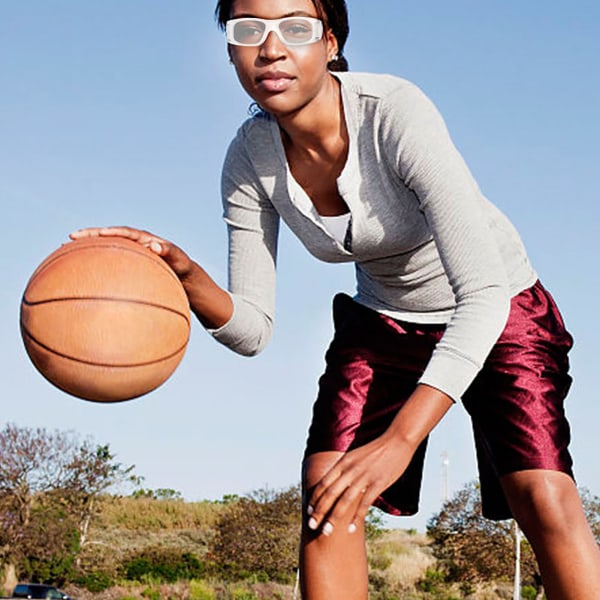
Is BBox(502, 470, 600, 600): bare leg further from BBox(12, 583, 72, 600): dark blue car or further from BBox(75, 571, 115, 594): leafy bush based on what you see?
BBox(75, 571, 115, 594): leafy bush

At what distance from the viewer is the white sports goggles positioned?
3.82m

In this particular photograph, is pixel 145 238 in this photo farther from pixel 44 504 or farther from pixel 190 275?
pixel 44 504

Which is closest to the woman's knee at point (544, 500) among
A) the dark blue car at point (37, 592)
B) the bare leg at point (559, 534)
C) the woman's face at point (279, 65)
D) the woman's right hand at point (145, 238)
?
the bare leg at point (559, 534)

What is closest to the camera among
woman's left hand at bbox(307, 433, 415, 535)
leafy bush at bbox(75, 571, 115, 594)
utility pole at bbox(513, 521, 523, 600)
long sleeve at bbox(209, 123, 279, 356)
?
woman's left hand at bbox(307, 433, 415, 535)

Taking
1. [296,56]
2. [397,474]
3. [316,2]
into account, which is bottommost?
[397,474]

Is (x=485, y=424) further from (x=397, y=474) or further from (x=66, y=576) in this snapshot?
(x=66, y=576)

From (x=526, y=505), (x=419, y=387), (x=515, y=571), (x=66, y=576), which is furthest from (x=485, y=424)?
(x=66, y=576)

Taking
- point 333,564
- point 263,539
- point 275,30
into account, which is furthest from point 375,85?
point 263,539

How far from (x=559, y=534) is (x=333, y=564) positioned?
2.83 ft

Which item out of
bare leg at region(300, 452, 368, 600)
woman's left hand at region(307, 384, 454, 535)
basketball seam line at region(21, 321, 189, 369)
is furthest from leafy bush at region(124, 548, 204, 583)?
woman's left hand at region(307, 384, 454, 535)

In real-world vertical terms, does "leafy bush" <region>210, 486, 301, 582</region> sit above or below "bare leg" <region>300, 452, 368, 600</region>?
above

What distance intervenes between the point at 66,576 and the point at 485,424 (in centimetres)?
2723

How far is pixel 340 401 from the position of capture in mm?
4289

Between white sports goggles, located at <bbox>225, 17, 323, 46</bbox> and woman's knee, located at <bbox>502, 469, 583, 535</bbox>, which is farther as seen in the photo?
woman's knee, located at <bbox>502, 469, 583, 535</bbox>
